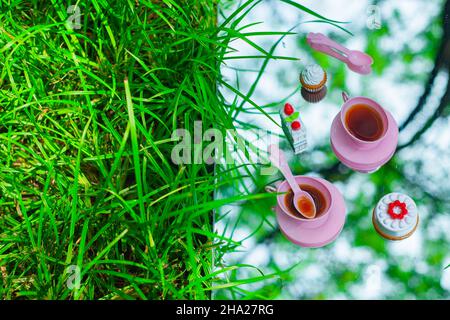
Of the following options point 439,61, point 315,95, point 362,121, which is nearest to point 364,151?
point 362,121

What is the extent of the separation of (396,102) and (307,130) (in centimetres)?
21

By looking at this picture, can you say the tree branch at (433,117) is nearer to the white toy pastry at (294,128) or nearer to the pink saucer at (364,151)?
the pink saucer at (364,151)

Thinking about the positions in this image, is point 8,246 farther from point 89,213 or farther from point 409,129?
point 409,129

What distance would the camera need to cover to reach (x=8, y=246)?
3.36 feet

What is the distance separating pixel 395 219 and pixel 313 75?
0.35 meters

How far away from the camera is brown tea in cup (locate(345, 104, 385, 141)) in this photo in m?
1.09

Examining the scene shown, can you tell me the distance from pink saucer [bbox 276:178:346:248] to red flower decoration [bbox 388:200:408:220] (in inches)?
3.8

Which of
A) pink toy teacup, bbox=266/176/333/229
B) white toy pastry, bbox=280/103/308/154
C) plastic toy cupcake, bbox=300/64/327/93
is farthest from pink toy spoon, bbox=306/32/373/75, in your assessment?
pink toy teacup, bbox=266/176/333/229

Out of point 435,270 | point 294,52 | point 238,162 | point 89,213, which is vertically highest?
point 294,52

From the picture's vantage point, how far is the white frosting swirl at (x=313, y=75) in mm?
1132

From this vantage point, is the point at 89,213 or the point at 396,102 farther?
the point at 396,102

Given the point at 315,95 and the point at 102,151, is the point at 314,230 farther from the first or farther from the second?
the point at 102,151

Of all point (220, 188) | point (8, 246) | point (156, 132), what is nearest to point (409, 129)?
point (220, 188)

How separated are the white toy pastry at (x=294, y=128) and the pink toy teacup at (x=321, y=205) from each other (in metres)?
0.08
